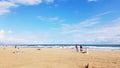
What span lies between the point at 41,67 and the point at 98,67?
463 cm

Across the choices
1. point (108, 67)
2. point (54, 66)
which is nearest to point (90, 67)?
point (108, 67)

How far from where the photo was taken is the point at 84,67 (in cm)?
1466

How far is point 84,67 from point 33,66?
419 cm

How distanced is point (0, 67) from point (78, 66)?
6351 mm

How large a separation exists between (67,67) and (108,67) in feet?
11.1

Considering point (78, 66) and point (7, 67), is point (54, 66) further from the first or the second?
point (7, 67)

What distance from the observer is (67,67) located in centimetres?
1462

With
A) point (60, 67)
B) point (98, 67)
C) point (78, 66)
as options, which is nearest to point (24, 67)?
point (60, 67)

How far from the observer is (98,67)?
14609mm

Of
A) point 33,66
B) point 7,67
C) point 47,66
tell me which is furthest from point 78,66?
point 7,67

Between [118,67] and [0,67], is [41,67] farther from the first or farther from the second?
[118,67]

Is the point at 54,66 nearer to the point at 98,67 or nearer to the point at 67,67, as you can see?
the point at 67,67

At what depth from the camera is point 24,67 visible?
14258mm

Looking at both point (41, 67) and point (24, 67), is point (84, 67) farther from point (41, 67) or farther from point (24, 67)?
point (24, 67)
